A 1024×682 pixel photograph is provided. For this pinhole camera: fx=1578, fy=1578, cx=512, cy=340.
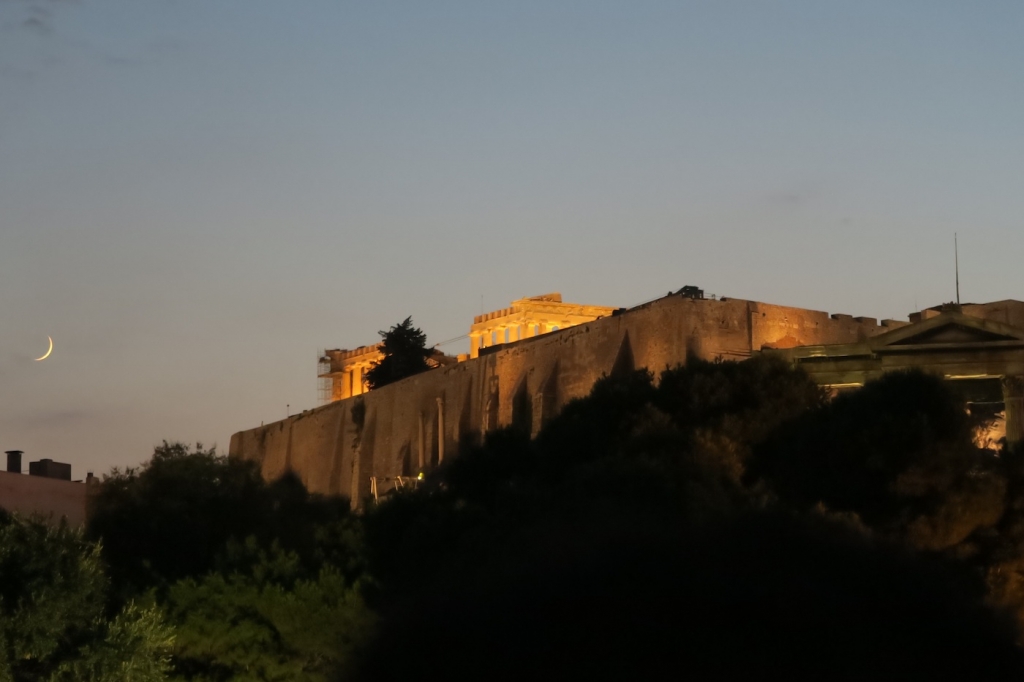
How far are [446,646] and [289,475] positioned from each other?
41703 millimetres

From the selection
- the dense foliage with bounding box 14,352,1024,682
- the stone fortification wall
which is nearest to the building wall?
the stone fortification wall

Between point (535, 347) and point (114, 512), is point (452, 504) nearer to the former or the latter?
point (114, 512)

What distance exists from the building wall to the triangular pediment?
1662 cm

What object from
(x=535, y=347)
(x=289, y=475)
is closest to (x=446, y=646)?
(x=535, y=347)

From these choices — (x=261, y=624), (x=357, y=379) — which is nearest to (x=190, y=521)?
(x=261, y=624)

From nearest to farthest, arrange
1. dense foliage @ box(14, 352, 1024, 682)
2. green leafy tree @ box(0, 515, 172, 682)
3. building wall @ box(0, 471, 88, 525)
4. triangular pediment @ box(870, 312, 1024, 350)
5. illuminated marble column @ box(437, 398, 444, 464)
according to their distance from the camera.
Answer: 1. dense foliage @ box(14, 352, 1024, 682)
2. green leafy tree @ box(0, 515, 172, 682)
3. triangular pediment @ box(870, 312, 1024, 350)
4. building wall @ box(0, 471, 88, 525)
5. illuminated marble column @ box(437, 398, 444, 464)

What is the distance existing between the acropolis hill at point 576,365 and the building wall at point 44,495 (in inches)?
267

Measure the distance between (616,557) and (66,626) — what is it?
45.6ft

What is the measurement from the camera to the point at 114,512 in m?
22.2

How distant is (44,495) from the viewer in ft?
108

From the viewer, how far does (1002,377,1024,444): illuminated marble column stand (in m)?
23.0

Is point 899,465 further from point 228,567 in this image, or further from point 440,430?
point 440,430

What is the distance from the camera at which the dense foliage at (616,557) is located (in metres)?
1.77

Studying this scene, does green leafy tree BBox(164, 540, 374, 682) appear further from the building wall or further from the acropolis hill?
the building wall
